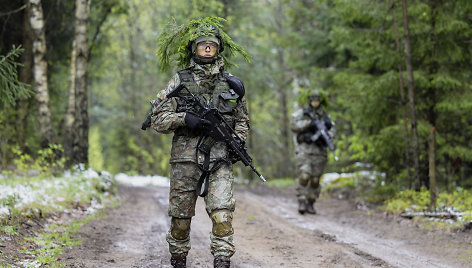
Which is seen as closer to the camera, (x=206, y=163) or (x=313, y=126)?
(x=206, y=163)

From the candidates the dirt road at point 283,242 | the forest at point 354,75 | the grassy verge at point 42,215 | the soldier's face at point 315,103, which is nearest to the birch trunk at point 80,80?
the forest at point 354,75

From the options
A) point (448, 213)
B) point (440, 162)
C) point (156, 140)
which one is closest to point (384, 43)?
point (440, 162)

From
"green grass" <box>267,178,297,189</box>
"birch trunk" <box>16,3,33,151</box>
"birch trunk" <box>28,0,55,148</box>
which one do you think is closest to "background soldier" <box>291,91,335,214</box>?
"birch trunk" <box>28,0,55,148</box>

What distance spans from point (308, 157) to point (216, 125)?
6087 mm

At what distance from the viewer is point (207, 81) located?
5086 mm

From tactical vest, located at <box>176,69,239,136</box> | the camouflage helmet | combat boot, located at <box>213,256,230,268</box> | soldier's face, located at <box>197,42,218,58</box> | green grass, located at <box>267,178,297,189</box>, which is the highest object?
the camouflage helmet

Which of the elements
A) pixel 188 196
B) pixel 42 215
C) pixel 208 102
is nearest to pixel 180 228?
pixel 188 196

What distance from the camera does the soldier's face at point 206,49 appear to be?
5.04 meters

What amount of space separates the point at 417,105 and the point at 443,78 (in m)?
0.98

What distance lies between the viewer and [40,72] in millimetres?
11688

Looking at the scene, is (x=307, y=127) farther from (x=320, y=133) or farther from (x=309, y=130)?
(x=320, y=133)

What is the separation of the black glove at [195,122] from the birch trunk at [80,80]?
8.67 meters

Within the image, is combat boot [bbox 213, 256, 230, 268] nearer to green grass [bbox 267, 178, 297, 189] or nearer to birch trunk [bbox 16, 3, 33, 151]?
birch trunk [bbox 16, 3, 33, 151]

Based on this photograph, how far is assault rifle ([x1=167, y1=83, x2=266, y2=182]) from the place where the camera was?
489cm
